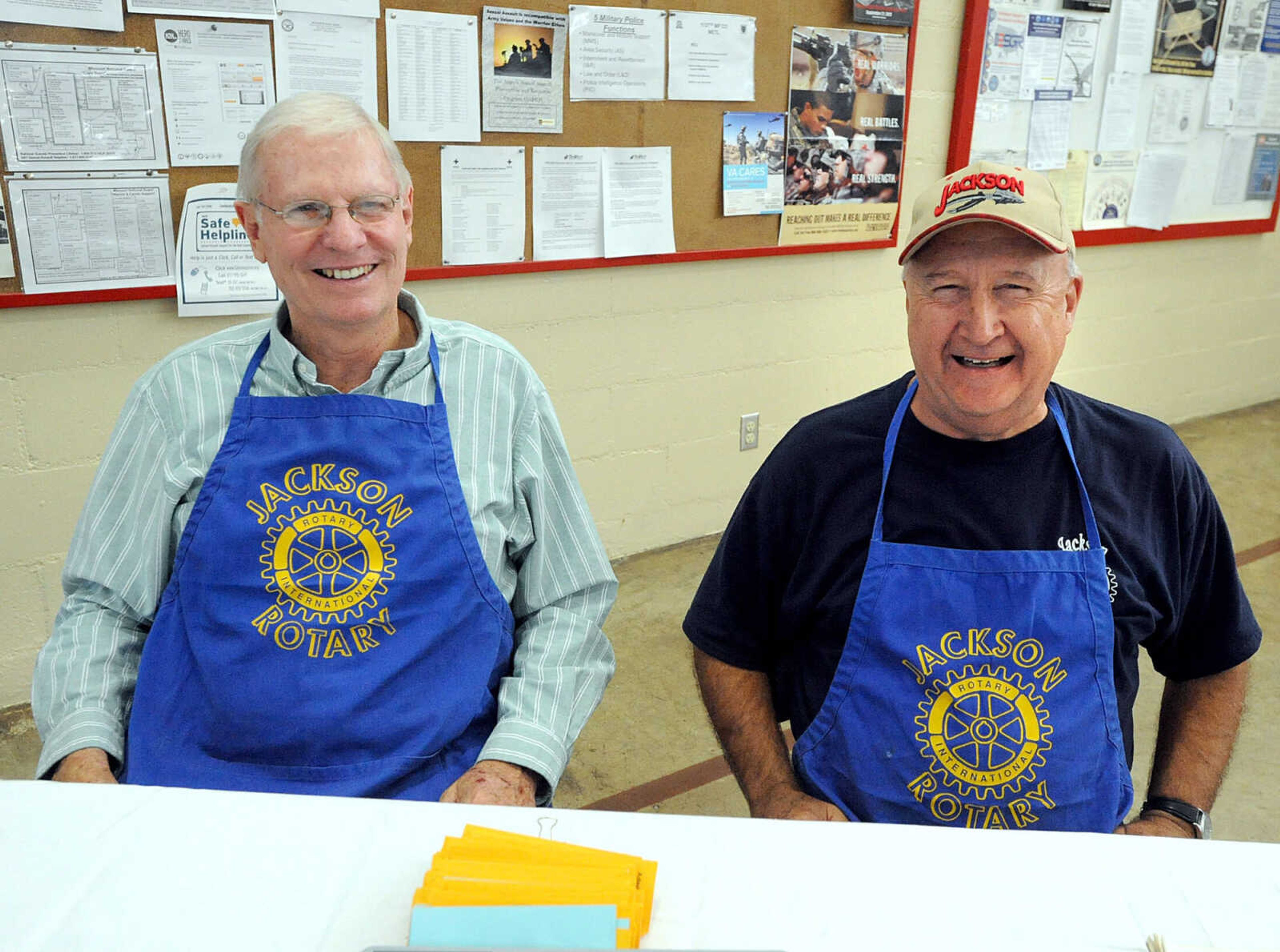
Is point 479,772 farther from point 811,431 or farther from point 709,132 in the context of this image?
point 709,132

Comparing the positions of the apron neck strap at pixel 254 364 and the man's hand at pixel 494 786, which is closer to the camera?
the man's hand at pixel 494 786

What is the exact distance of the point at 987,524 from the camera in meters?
1.23

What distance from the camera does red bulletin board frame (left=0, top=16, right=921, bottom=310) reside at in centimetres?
220

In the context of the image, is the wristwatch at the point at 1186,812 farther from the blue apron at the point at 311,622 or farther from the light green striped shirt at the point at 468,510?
the blue apron at the point at 311,622

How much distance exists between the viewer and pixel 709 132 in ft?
9.77

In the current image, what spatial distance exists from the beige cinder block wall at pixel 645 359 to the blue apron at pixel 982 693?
183 cm

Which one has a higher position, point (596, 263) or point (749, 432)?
point (596, 263)

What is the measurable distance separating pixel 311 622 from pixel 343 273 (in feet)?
1.51

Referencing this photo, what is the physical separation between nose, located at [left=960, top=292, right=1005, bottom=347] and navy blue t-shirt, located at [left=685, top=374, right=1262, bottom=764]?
0.44 ft

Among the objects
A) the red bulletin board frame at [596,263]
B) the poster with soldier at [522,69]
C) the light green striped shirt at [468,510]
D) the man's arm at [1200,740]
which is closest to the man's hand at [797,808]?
the light green striped shirt at [468,510]

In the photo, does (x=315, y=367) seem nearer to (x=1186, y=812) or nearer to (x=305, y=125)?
(x=305, y=125)

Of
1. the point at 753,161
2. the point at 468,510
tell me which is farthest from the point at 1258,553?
the point at 468,510

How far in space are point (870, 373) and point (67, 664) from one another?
2.93 m

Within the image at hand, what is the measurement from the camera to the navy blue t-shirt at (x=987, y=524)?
124 centimetres
